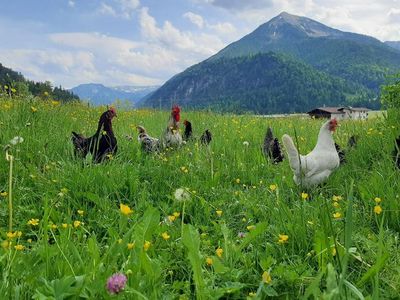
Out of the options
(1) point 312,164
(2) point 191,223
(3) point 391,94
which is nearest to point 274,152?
(1) point 312,164

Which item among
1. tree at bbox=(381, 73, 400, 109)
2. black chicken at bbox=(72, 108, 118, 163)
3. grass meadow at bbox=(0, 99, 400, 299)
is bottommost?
grass meadow at bbox=(0, 99, 400, 299)

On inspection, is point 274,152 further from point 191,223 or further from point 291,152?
point 191,223

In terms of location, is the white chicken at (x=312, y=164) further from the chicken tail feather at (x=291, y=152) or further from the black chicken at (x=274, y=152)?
the black chicken at (x=274, y=152)

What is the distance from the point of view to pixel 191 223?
11.8ft

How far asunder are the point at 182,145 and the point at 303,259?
407 centimetres

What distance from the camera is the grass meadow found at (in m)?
2.03

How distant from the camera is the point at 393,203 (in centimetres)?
346

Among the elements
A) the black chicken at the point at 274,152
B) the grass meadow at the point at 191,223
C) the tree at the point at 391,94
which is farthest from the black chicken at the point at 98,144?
the tree at the point at 391,94

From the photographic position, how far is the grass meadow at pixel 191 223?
2.03 m

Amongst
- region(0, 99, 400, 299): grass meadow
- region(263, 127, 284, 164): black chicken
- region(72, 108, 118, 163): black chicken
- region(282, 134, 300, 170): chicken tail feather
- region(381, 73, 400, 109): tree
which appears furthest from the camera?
region(381, 73, 400, 109): tree

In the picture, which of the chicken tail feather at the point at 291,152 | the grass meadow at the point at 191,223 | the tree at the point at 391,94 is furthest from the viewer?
the tree at the point at 391,94

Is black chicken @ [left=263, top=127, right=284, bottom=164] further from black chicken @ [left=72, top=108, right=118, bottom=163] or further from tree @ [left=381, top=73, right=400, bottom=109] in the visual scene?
black chicken @ [left=72, top=108, right=118, bottom=163]

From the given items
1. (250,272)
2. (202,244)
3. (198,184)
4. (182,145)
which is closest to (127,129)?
(182,145)

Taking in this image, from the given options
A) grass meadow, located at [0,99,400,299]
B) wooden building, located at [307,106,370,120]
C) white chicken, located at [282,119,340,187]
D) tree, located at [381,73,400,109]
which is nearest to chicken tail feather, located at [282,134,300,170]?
white chicken, located at [282,119,340,187]
